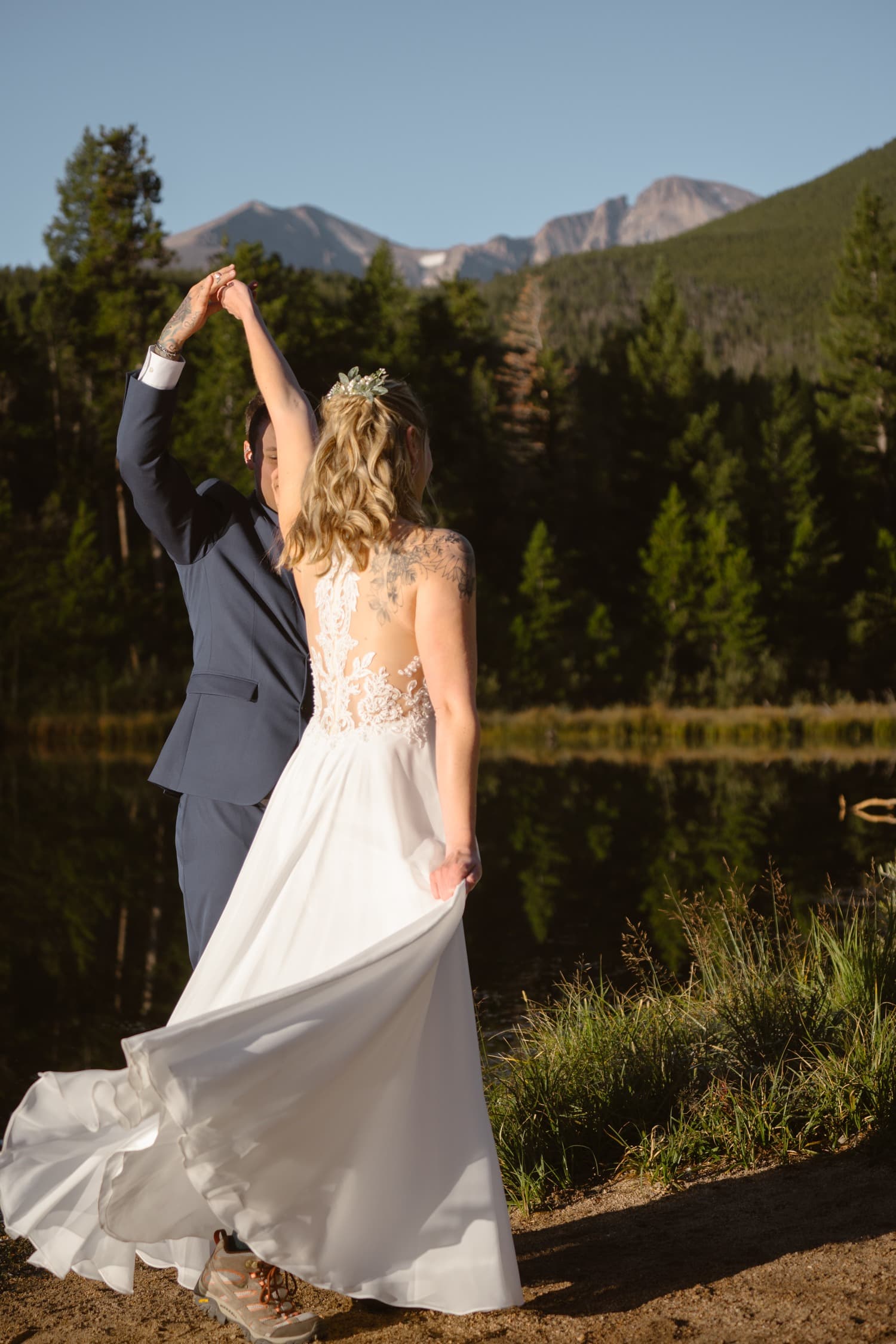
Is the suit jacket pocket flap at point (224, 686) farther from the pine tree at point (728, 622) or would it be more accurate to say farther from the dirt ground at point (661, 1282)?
the pine tree at point (728, 622)

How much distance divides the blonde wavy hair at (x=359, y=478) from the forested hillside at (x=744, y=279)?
208ft

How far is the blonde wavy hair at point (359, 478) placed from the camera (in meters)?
2.99

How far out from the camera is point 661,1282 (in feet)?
10.7

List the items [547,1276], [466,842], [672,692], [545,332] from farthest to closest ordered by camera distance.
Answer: [545,332]
[672,692]
[547,1276]
[466,842]

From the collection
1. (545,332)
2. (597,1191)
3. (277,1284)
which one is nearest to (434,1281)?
(277,1284)

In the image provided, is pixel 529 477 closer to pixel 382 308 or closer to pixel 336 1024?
→ pixel 382 308

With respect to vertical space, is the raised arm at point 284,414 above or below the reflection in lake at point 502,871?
above

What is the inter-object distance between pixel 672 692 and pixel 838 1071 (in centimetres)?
3151

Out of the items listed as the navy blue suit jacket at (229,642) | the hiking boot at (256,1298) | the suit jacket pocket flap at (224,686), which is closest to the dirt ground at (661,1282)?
the hiking boot at (256,1298)

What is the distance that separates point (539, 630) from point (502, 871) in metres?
20.7

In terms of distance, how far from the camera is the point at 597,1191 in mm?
4312

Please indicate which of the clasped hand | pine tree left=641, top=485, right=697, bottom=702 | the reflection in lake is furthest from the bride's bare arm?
pine tree left=641, top=485, right=697, bottom=702

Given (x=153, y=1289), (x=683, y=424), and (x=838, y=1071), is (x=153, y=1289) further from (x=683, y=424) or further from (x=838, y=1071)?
(x=683, y=424)

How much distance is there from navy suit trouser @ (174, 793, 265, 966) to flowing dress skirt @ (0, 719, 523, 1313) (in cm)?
32
